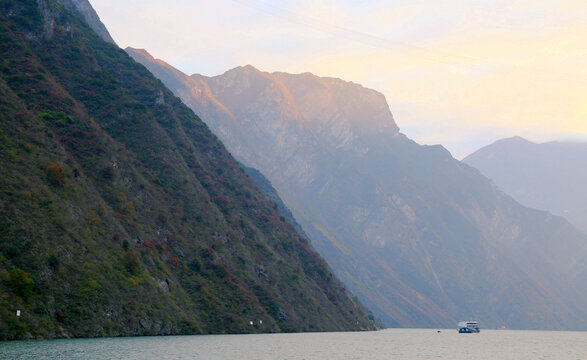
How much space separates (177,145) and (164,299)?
74.1 meters

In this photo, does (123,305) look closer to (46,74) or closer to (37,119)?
(37,119)

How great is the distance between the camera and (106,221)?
122 metres

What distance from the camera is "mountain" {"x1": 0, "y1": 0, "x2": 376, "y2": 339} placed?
99250mm

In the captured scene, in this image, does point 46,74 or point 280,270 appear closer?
point 46,74

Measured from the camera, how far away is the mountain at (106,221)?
326ft

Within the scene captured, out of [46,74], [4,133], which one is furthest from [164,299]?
[46,74]

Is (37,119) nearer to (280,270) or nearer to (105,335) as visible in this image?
(105,335)

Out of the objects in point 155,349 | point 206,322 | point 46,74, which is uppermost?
point 46,74

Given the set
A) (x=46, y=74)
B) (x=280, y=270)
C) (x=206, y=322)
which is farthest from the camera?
(x=280, y=270)

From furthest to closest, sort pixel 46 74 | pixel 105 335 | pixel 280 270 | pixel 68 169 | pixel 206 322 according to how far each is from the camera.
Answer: pixel 280 270 < pixel 46 74 < pixel 206 322 < pixel 68 169 < pixel 105 335

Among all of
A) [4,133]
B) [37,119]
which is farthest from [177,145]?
[4,133]

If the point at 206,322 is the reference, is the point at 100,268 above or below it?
above

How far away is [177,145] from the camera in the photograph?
627 ft

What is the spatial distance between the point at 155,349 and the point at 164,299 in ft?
122
